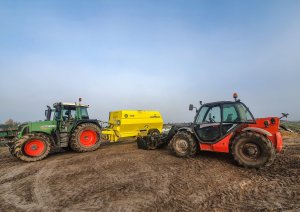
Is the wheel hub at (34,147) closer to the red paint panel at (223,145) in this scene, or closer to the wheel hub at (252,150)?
the red paint panel at (223,145)

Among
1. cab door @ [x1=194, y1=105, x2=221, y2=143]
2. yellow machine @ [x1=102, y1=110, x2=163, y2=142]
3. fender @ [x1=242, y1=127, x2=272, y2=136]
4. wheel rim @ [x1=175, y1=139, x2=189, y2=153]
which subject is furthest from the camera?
yellow machine @ [x1=102, y1=110, x2=163, y2=142]

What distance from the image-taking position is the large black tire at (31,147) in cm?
797

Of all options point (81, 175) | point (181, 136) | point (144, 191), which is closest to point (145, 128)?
point (181, 136)

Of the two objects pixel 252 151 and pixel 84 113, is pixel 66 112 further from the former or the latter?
pixel 252 151

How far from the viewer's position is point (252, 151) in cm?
587

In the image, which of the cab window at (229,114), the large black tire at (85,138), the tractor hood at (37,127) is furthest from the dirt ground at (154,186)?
the large black tire at (85,138)

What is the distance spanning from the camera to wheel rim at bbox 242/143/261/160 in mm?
5848

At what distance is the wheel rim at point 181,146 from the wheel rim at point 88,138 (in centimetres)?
457

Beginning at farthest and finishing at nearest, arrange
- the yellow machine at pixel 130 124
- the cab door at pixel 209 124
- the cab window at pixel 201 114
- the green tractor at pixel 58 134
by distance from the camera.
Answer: the yellow machine at pixel 130 124 < the green tractor at pixel 58 134 < the cab window at pixel 201 114 < the cab door at pixel 209 124

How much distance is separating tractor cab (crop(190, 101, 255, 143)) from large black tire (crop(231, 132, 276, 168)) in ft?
1.73

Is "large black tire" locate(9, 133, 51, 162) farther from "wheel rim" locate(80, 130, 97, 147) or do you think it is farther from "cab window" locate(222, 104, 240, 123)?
"cab window" locate(222, 104, 240, 123)

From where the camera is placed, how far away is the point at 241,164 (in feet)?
19.5

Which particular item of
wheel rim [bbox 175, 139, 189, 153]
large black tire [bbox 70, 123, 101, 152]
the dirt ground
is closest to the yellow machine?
large black tire [bbox 70, 123, 101, 152]

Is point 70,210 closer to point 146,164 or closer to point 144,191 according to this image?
point 144,191
